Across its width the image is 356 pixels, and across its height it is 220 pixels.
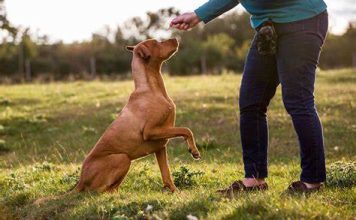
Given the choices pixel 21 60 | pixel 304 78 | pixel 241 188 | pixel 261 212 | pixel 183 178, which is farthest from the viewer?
pixel 21 60

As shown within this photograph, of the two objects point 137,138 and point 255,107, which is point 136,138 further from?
point 255,107

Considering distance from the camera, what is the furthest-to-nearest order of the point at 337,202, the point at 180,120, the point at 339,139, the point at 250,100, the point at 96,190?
the point at 180,120
the point at 339,139
the point at 96,190
the point at 250,100
the point at 337,202

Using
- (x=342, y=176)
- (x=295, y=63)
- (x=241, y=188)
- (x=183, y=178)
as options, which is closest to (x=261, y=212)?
(x=241, y=188)

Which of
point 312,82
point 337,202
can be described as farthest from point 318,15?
point 337,202

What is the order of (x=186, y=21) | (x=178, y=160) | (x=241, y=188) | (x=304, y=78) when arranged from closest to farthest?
(x=304, y=78), (x=241, y=188), (x=186, y=21), (x=178, y=160)

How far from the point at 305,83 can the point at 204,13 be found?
4.41ft

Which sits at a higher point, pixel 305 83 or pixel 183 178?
pixel 305 83

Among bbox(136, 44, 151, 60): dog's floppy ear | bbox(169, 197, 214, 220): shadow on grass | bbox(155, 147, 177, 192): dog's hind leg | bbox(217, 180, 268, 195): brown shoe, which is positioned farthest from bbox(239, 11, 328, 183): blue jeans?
bbox(155, 147, 177, 192): dog's hind leg

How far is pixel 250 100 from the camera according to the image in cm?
548

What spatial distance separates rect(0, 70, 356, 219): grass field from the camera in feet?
15.4

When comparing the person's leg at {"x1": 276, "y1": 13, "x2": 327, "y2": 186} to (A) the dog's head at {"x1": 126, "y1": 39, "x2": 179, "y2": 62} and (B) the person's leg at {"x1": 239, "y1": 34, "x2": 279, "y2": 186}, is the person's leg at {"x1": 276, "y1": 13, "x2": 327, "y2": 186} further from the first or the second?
(A) the dog's head at {"x1": 126, "y1": 39, "x2": 179, "y2": 62}

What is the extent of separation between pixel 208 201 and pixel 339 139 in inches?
244

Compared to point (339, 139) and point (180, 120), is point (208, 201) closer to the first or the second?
point (339, 139)

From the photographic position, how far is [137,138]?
19.5 ft
